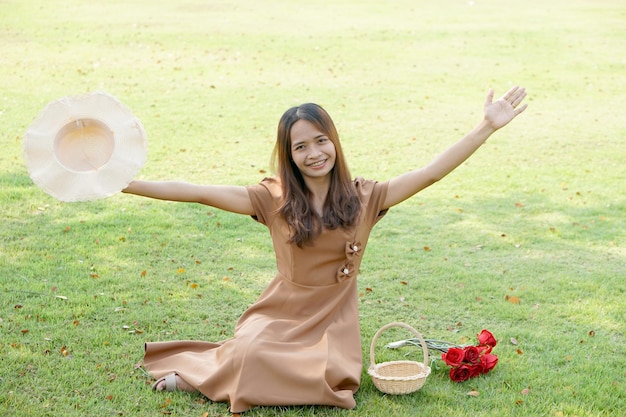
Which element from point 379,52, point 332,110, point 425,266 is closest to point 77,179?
point 425,266

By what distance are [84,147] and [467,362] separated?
2.56 metres

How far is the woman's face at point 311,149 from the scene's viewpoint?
190 inches

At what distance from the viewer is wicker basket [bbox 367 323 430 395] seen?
4.72 m

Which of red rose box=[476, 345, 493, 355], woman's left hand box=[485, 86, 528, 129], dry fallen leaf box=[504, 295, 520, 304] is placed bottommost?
dry fallen leaf box=[504, 295, 520, 304]

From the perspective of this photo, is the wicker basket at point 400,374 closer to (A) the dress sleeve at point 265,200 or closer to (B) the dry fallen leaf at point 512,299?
(A) the dress sleeve at point 265,200

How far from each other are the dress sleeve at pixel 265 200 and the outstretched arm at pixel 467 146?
0.68 metres

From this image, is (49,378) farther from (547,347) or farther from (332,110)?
(332,110)

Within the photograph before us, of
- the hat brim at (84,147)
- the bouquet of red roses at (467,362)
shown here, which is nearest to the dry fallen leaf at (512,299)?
the bouquet of red roses at (467,362)

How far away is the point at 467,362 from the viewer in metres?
5.08

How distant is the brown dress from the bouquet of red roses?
0.56 meters

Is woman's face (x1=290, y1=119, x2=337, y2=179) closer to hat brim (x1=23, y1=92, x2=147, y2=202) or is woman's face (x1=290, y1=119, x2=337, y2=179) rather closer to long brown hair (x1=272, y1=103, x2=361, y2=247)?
long brown hair (x1=272, y1=103, x2=361, y2=247)

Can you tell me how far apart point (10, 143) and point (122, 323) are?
6.15m

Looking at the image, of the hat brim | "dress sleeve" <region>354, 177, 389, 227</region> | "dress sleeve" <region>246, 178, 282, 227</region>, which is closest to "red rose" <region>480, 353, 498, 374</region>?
"dress sleeve" <region>354, 177, 389, 227</region>

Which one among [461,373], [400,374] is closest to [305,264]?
[400,374]
